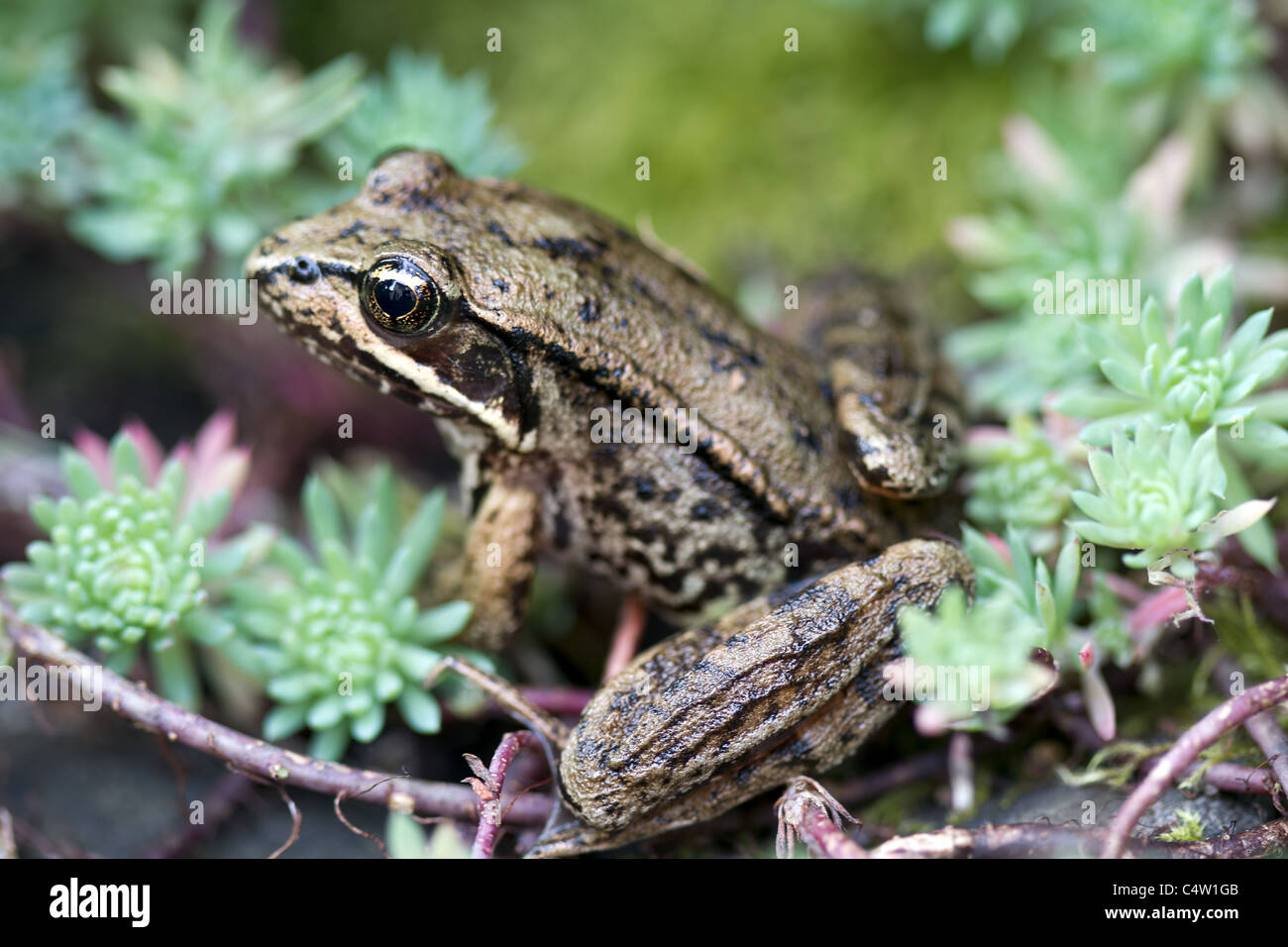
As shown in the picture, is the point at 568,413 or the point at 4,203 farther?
the point at 4,203

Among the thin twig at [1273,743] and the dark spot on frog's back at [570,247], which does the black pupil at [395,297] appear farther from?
the thin twig at [1273,743]

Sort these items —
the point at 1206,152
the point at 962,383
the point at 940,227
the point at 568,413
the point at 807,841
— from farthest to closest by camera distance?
the point at 940,227 → the point at 1206,152 → the point at 962,383 → the point at 568,413 → the point at 807,841

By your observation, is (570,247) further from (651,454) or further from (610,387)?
(651,454)

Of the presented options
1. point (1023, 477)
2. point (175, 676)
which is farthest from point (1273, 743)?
point (175, 676)

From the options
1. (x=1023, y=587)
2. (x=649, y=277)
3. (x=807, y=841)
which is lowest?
(x=807, y=841)

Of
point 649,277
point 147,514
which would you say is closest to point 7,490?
point 147,514

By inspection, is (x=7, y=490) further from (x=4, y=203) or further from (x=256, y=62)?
(x=256, y=62)
